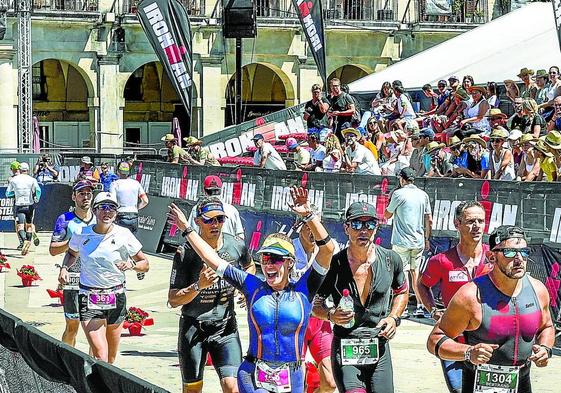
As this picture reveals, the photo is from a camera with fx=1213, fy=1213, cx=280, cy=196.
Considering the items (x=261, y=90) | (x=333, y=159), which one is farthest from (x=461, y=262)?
(x=261, y=90)

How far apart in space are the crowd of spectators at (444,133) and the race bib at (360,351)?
8.15 m

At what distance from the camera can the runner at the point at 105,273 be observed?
424 inches

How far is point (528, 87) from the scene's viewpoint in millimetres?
21844

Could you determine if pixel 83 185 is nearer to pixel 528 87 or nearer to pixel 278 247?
pixel 278 247

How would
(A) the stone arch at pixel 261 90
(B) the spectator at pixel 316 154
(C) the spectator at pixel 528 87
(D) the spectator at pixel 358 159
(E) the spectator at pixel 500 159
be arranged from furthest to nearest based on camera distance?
1. (A) the stone arch at pixel 261 90
2. (B) the spectator at pixel 316 154
3. (C) the spectator at pixel 528 87
4. (D) the spectator at pixel 358 159
5. (E) the spectator at pixel 500 159

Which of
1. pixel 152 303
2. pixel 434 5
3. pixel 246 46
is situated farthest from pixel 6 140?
pixel 152 303

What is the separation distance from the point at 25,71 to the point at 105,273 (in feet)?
80.1

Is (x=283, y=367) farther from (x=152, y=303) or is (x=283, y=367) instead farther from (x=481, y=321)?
(x=152, y=303)

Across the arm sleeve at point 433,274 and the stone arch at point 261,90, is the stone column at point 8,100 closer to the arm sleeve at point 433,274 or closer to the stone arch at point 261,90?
the stone arch at point 261,90

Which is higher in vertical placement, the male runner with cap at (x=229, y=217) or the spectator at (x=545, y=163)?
the spectator at (x=545, y=163)

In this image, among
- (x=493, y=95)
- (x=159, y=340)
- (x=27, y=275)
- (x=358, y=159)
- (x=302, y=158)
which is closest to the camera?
(x=159, y=340)

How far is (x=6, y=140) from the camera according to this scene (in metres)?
40.1

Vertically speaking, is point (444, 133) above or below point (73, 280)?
above

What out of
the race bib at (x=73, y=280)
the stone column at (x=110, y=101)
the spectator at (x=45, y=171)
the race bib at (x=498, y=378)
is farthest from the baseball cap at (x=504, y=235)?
the stone column at (x=110, y=101)
